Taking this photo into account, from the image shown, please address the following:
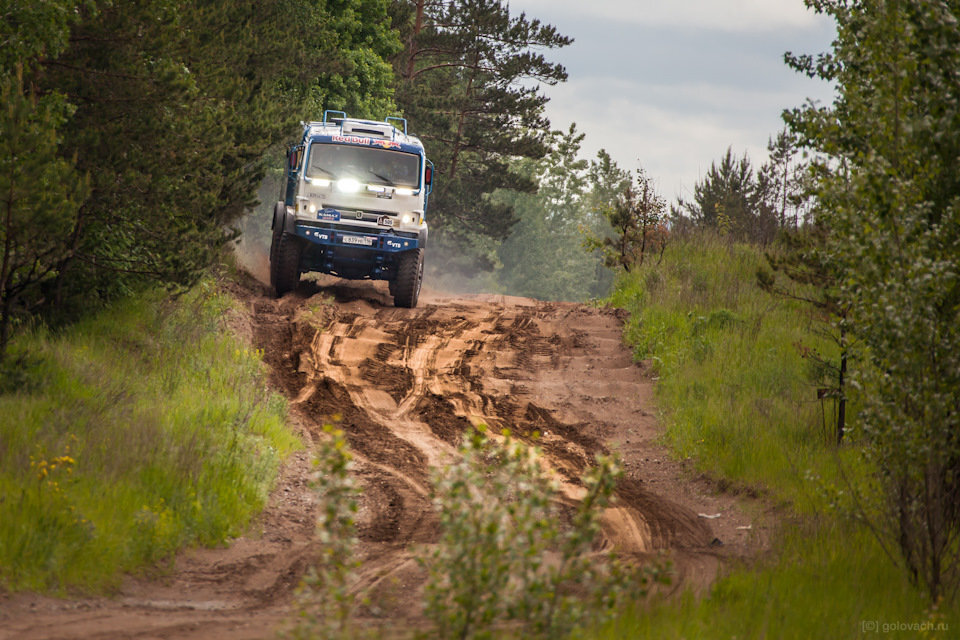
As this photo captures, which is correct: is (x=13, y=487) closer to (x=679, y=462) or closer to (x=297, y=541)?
(x=297, y=541)

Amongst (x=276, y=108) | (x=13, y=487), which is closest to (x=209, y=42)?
(x=276, y=108)

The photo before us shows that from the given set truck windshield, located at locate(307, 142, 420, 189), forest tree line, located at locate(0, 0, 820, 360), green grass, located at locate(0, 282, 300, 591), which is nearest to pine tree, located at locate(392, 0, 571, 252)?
forest tree line, located at locate(0, 0, 820, 360)

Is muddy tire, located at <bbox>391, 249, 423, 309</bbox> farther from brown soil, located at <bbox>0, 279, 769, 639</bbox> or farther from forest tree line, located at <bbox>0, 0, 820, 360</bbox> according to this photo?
forest tree line, located at <bbox>0, 0, 820, 360</bbox>

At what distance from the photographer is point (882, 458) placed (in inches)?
235

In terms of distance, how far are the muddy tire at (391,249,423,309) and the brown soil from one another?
1.44ft

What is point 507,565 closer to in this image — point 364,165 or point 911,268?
point 911,268

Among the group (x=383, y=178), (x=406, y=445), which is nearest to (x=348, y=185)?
(x=383, y=178)

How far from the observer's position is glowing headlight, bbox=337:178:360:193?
55.0 feet

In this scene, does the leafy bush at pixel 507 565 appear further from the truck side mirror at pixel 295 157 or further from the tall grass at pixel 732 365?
the truck side mirror at pixel 295 157

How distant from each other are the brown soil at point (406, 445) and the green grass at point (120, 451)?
0.25m

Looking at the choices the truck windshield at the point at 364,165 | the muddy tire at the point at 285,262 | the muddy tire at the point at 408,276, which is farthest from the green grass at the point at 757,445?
the muddy tire at the point at 285,262

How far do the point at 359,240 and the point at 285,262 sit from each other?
4.97ft

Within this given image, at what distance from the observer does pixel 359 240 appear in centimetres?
1669

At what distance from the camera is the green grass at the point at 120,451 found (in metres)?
5.72
